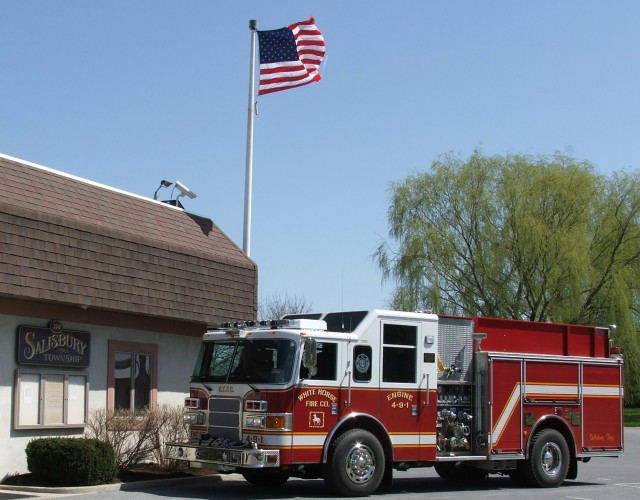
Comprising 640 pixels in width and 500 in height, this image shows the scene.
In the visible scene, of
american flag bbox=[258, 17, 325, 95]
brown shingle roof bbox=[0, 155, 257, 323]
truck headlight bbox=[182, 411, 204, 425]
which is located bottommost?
truck headlight bbox=[182, 411, 204, 425]

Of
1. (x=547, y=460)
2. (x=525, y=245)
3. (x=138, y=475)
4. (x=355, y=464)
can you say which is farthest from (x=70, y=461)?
(x=525, y=245)

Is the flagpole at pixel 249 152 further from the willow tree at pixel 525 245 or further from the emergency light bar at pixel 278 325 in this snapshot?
the willow tree at pixel 525 245

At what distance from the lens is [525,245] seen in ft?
118

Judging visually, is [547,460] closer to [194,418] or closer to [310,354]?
[310,354]

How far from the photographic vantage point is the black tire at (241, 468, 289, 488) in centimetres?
1466

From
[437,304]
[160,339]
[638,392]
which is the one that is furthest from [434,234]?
[160,339]

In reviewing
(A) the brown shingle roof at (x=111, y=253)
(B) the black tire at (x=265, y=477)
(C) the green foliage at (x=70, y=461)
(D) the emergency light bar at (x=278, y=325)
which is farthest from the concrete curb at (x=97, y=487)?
(A) the brown shingle roof at (x=111, y=253)

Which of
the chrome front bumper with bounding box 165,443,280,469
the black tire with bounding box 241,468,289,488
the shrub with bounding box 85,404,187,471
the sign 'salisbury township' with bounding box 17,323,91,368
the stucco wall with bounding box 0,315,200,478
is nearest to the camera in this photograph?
the chrome front bumper with bounding box 165,443,280,469

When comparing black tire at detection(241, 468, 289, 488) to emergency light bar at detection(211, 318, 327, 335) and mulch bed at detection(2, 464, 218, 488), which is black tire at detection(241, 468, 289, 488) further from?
emergency light bar at detection(211, 318, 327, 335)

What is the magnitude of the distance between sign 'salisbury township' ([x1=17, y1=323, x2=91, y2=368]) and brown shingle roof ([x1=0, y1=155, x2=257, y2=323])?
2.02 ft

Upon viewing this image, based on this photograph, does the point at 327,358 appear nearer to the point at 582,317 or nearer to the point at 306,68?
the point at 306,68

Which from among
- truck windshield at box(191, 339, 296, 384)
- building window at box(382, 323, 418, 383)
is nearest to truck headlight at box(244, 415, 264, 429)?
truck windshield at box(191, 339, 296, 384)

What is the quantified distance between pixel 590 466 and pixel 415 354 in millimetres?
7739

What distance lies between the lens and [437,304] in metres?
36.4
